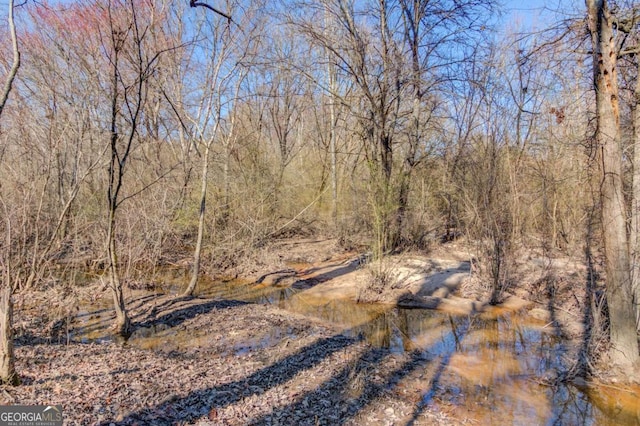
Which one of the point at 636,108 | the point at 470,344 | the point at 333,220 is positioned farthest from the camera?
the point at 333,220

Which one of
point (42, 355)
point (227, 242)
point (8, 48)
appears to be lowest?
point (42, 355)

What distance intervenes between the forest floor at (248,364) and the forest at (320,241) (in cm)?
4

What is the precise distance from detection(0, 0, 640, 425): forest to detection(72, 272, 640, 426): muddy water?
4cm

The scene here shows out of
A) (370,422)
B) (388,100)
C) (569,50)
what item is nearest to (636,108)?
(569,50)

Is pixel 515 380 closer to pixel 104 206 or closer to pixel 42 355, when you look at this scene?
pixel 42 355

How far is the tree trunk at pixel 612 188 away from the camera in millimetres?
5148

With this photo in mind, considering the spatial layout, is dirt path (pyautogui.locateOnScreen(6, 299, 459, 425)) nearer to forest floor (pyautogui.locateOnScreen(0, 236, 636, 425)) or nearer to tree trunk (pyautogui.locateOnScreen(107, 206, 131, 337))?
forest floor (pyautogui.locateOnScreen(0, 236, 636, 425))

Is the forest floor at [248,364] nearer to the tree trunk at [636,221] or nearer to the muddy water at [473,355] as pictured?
the muddy water at [473,355]

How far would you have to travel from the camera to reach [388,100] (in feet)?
42.5

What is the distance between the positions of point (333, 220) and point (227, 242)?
561 cm

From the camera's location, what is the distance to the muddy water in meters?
4.85

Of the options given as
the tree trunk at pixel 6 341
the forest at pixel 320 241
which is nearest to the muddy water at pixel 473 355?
the forest at pixel 320 241

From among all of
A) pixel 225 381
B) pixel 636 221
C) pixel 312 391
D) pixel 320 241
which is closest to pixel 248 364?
pixel 225 381

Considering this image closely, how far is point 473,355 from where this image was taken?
22.0 ft
